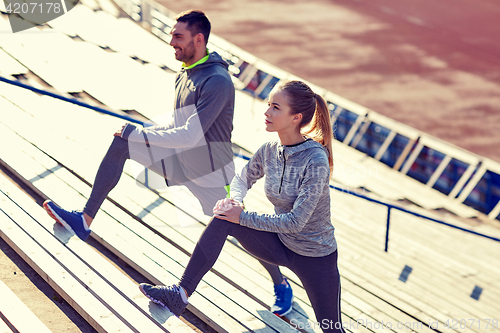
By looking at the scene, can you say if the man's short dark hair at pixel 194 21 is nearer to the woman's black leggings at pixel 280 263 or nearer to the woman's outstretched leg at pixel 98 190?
the woman's outstretched leg at pixel 98 190

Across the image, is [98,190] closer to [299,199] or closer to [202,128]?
[202,128]

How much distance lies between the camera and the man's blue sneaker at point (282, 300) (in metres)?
3.49

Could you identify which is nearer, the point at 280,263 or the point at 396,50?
the point at 280,263

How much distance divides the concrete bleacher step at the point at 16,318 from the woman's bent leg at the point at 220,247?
2.60 ft

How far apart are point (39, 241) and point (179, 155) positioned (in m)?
1.08

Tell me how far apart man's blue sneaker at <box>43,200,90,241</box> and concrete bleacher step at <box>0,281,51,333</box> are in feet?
2.11

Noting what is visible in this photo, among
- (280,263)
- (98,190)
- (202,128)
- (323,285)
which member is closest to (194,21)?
(202,128)

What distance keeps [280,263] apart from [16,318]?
147cm

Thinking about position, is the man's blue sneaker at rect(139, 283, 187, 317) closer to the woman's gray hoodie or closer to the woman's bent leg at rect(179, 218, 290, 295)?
the woman's bent leg at rect(179, 218, 290, 295)

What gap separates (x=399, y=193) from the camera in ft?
30.3

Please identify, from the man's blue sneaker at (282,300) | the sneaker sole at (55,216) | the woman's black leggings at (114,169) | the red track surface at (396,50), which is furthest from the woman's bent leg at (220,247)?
the red track surface at (396,50)

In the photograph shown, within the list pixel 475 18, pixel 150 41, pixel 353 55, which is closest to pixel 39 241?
pixel 150 41

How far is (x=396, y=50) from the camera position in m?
21.1

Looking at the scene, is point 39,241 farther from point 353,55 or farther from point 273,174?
point 353,55
